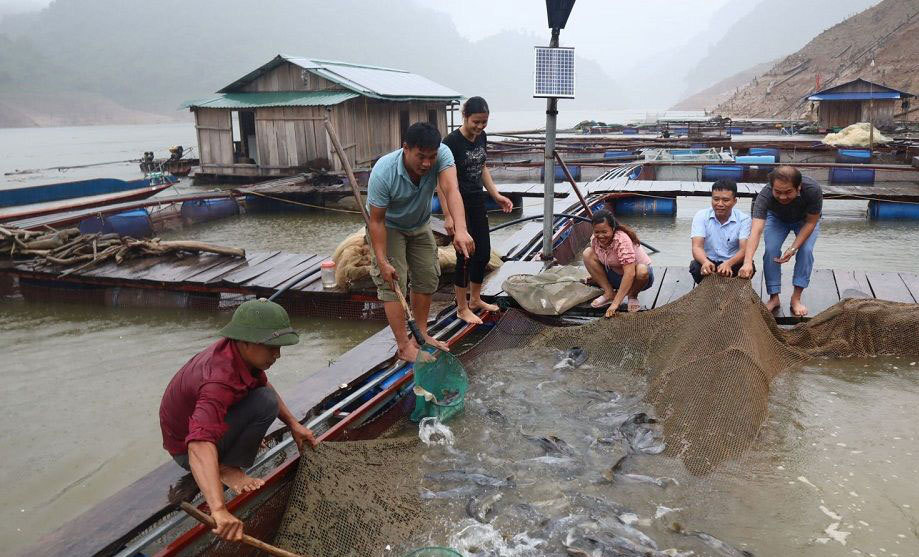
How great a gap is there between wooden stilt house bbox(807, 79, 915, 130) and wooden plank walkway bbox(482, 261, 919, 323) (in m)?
29.4

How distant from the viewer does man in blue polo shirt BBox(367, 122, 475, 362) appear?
13.8 ft

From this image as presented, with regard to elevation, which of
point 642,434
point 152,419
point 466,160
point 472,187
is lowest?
point 152,419

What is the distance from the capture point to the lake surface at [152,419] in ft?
11.5

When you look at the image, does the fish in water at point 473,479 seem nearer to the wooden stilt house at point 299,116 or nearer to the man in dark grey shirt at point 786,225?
the man in dark grey shirt at point 786,225

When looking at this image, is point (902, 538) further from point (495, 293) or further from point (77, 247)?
point (77, 247)

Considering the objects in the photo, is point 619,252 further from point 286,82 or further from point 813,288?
point 286,82

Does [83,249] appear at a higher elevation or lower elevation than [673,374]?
higher

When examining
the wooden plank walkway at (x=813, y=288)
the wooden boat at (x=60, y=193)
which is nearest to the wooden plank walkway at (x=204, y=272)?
the wooden plank walkway at (x=813, y=288)

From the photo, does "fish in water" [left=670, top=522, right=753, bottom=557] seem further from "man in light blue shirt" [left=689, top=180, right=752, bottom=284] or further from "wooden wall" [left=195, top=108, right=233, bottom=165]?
"wooden wall" [left=195, top=108, right=233, bottom=165]

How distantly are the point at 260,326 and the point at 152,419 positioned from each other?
370 cm

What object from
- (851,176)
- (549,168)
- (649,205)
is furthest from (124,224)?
(851,176)

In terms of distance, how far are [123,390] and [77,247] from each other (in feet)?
14.0

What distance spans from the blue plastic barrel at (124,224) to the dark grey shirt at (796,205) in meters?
12.6

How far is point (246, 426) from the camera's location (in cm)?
297
